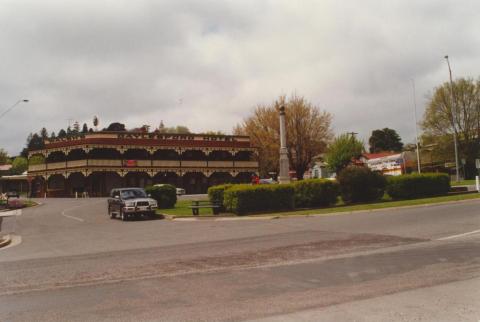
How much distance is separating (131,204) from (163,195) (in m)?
5.78

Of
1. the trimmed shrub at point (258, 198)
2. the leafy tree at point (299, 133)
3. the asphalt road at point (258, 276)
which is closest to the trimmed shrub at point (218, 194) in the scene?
the trimmed shrub at point (258, 198)

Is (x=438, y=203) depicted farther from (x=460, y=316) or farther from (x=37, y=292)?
(x=37, y=292)

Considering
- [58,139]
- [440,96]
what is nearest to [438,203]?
[440,96]

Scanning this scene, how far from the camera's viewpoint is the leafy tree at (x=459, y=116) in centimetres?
5688

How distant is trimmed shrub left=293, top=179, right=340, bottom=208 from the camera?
1037 inches

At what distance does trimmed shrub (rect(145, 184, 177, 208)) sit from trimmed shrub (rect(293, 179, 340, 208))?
9.28m

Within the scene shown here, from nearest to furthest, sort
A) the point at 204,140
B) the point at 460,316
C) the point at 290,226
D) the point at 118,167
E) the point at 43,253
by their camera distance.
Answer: the point at 460,316, the point at 43,253, the point at 290,226, the point at 118,167, the point at 204,140

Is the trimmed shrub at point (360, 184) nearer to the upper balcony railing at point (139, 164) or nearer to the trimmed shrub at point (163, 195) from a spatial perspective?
the trimmed shrub at point (163, 195)

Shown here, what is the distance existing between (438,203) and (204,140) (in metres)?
42.8

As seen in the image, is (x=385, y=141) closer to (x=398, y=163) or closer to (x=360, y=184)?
(x=398, y=163)

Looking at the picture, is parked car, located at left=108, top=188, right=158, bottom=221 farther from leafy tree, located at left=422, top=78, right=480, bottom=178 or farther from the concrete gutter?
leafy tree, located at left=422, top=78, right=480, bottom=178

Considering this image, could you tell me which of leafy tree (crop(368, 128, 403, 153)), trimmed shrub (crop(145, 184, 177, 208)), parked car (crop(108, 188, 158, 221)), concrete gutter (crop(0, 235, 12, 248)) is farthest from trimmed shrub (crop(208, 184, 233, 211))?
leafy tree (crop(368, 128, 403, 153))

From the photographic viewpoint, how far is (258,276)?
8516 millimetres

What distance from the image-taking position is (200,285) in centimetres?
792
